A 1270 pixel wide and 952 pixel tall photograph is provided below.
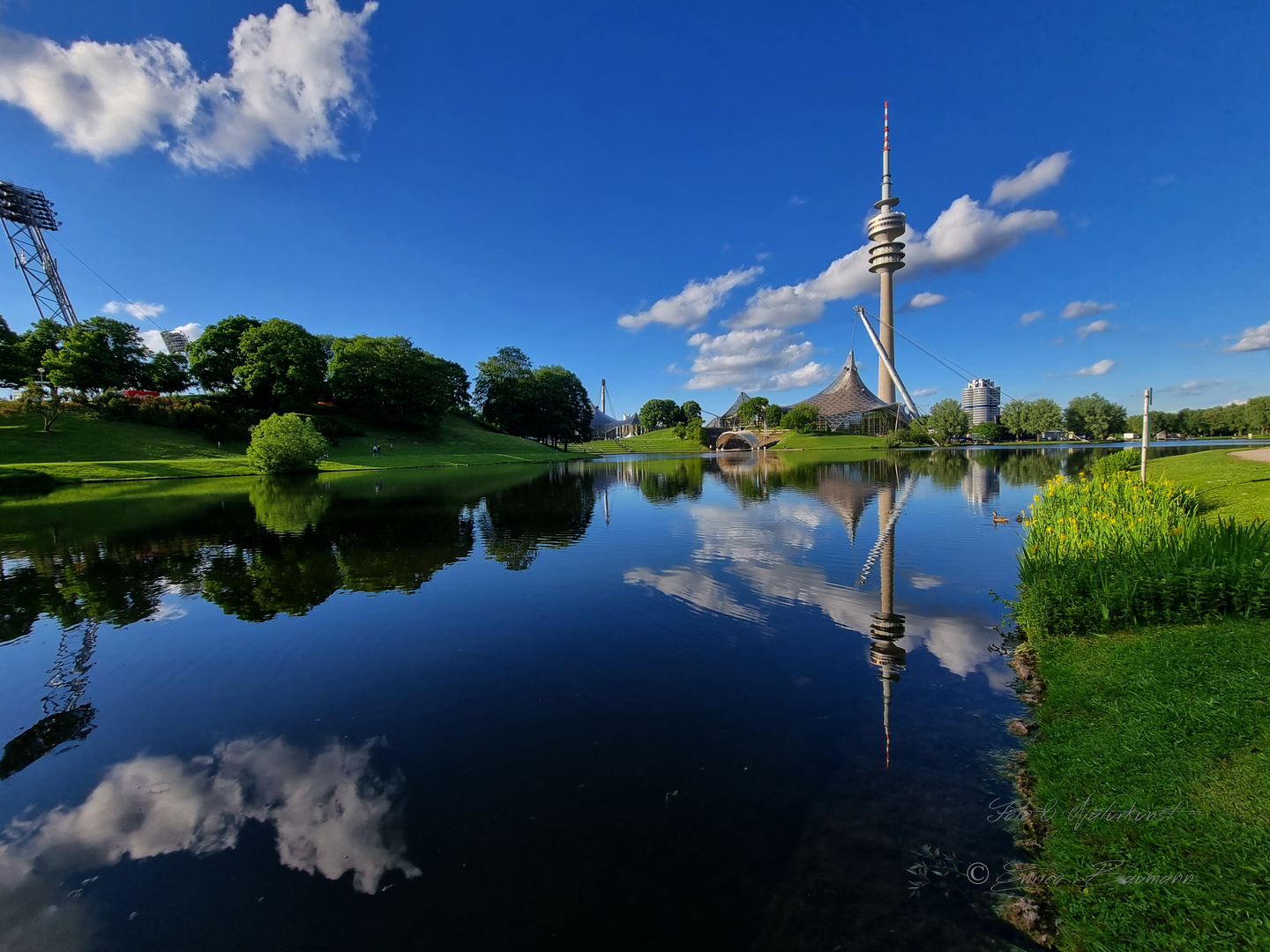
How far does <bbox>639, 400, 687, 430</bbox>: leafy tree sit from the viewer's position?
176 meters

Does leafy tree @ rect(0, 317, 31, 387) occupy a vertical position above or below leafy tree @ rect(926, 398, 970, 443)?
above

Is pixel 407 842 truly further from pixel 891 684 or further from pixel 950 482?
pixel 950 482

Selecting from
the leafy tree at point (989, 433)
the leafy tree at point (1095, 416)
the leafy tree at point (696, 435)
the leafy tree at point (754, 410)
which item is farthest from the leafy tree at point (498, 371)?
the leafy tree at point (1095, 416)

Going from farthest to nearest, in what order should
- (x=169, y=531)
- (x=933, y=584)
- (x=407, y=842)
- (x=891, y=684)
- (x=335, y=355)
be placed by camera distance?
1. (x=335, y=355)
2. (x=169, y=531)
3. (x=933, y=584)
4. (x=891, y=684)
5. (x=407, y=842)

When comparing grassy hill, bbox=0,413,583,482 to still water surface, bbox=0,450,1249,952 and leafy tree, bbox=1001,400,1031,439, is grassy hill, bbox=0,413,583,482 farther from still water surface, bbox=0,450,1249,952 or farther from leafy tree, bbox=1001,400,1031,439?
leafy tree, bbox=1001,400,1031,439

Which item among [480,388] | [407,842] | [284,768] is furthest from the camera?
[480,388]

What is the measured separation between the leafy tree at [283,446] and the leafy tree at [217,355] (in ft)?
79.3

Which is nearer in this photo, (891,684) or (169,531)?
(891,684)

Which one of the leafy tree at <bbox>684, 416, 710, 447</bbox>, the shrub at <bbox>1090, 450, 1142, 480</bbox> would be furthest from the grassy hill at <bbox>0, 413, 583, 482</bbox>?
the leafy tree at <bbox>684, 416, 710, 447</bbox>

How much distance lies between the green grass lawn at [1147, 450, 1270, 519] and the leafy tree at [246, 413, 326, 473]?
5970cm

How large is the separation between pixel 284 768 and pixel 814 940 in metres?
5.67

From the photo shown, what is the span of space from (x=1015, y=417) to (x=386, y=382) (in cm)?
14314

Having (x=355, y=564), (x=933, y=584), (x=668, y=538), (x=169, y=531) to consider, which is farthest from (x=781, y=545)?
(x=169, y=531)

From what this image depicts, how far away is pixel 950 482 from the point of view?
1367 inches
